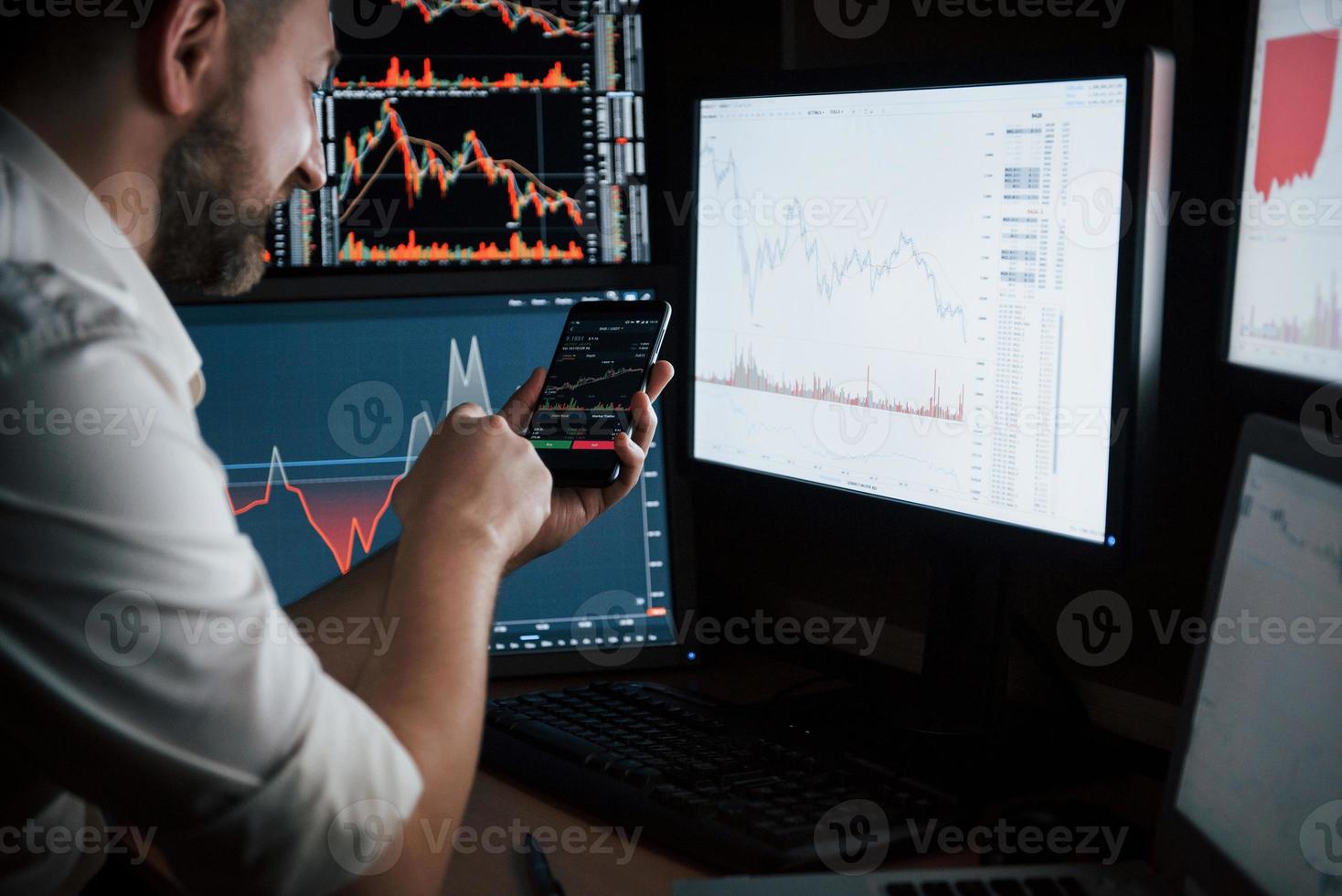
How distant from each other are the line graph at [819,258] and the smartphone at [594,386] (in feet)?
0.33

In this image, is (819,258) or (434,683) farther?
(819,258)

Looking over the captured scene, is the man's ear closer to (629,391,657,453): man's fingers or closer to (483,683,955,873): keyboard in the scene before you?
(629,391,657,453): man's fingers

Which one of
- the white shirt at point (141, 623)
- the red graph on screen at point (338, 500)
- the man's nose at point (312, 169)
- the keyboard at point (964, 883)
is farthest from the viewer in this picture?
the red graph on screen at point (338, 500)

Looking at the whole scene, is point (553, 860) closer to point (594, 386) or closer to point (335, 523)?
point (594, 386)

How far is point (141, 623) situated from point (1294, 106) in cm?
77

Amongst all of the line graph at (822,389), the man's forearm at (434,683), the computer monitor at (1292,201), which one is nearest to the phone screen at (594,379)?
the line graph at (822,389)

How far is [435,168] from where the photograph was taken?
1.39 metres

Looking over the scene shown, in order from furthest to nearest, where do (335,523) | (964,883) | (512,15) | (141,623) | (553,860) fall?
(512,15) < (335,523) < (553,860) < (964,883) < (141,623)

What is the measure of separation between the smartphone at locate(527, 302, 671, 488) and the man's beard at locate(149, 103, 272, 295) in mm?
274

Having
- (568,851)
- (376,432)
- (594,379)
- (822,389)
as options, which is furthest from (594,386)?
(568,851)

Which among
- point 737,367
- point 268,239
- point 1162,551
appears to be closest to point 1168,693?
point 1162,551

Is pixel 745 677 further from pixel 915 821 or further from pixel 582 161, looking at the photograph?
pixel 582 161

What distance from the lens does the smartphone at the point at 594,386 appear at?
103 centimetres

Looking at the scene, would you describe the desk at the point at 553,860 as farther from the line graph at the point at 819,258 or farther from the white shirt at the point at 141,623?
the line graph at the point at 819,258
